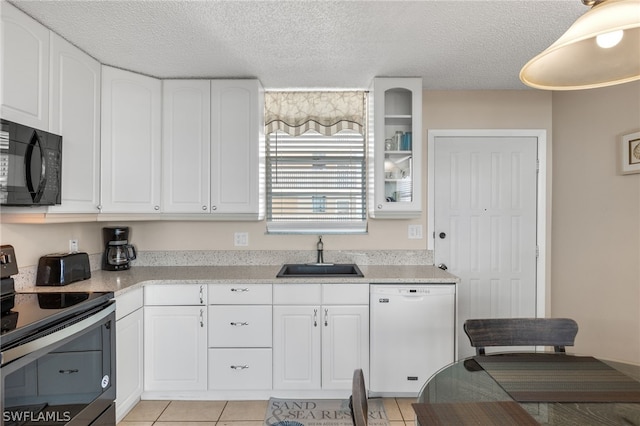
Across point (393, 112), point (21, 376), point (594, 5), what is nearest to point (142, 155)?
point (21, 376)

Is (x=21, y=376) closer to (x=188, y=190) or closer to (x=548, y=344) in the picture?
(x=188, y=190)

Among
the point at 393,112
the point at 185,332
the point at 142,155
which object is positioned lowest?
the point at 185,332

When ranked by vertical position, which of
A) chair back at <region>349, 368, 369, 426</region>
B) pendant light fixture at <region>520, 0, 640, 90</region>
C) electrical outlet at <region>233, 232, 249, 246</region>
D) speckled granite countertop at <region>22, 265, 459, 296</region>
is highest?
pendant light fixture at <region>520, 0, 640, 90</region>

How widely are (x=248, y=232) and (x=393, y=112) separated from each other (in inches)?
59.9

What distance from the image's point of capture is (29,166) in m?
1.75

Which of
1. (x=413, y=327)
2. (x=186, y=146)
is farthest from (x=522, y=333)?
(x=186, y=146)

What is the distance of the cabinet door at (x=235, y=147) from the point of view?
8.73 ft

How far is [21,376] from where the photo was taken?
139 cm

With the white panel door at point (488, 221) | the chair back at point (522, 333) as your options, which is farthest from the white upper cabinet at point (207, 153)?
the chair back at point (522, 333)

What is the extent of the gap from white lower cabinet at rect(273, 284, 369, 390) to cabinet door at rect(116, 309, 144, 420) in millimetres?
890

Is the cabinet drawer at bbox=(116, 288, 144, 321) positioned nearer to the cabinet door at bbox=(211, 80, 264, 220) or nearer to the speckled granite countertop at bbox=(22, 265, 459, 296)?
the speckled granite countertop at bbox=(22, 265, 459, 296)

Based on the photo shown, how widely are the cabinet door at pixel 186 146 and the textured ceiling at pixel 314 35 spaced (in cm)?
15

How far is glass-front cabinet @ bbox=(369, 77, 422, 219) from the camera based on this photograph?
2.65 meters

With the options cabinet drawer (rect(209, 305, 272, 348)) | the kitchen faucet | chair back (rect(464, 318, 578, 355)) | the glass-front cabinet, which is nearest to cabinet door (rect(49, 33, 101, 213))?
cabinet drawer (rect(209, 305, 272, 348))
